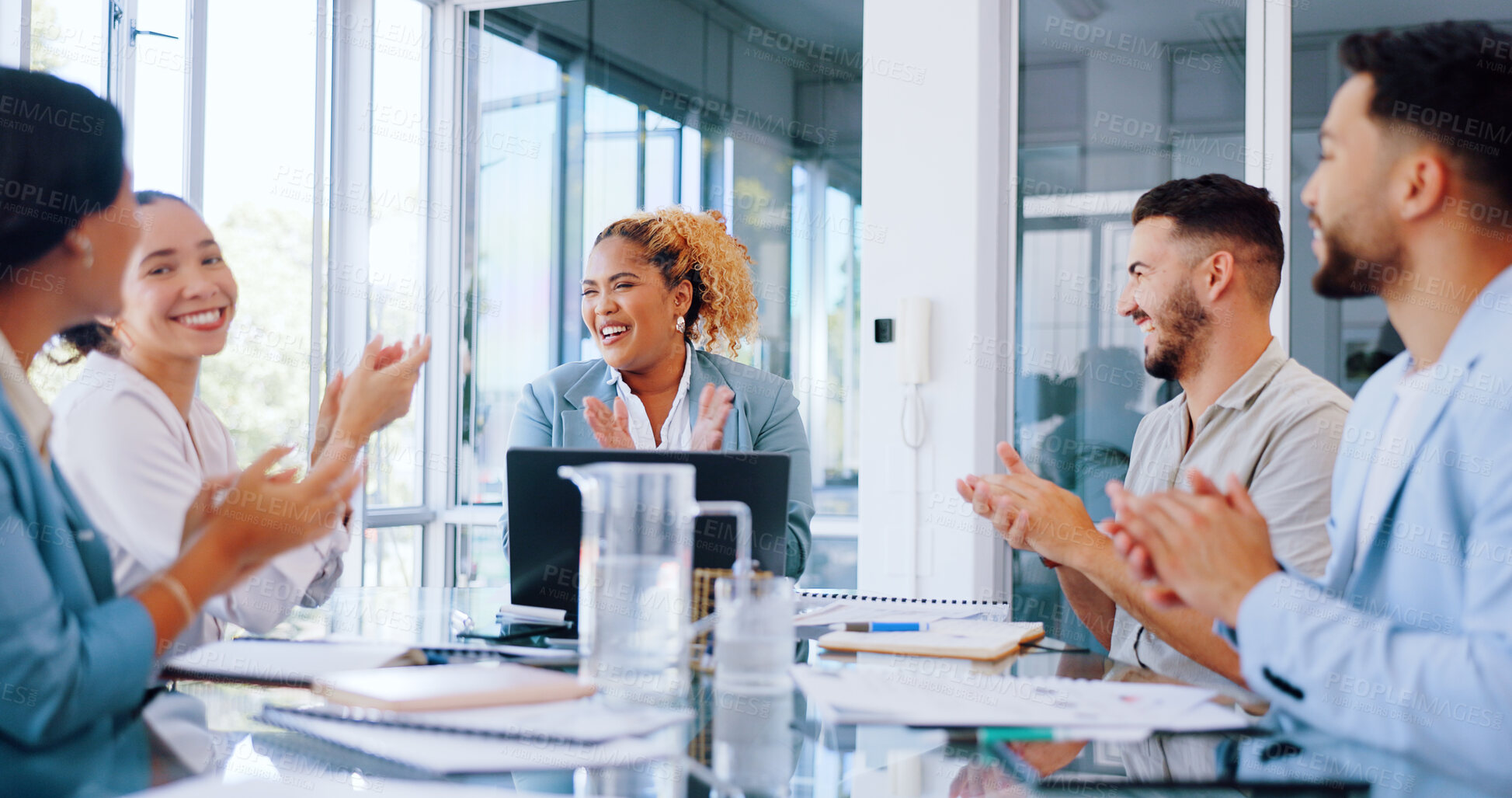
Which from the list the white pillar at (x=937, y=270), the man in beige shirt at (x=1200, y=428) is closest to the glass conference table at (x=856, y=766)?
the man in beige shirt at (x=1200, y=428)

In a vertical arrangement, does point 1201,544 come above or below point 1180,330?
below

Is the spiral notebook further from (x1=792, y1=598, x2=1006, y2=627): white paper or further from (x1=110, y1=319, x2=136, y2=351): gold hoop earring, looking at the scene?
(x1=110, y1=319, x2=136, y2=351): gold hoop earring

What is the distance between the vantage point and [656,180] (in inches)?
168

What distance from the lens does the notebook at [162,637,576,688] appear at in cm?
110

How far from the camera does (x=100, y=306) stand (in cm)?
125

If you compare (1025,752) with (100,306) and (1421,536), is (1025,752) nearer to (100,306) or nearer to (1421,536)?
(1421,536)

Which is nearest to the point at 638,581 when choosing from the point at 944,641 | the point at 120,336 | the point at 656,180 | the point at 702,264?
the point at 944,641

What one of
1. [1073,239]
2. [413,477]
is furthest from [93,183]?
[413,477]

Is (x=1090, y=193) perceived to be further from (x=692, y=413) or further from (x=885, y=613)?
(x=885, y=613)

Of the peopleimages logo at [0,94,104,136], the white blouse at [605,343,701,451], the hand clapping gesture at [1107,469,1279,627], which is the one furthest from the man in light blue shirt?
the white blouse at [605,343,701,451]

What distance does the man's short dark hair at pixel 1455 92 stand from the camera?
3.58 ft

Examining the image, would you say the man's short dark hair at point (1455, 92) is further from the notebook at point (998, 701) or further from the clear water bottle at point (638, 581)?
the clear water bottle at point (638, 581)

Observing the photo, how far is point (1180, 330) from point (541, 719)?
4.96ft

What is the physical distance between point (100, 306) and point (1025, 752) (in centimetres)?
110
